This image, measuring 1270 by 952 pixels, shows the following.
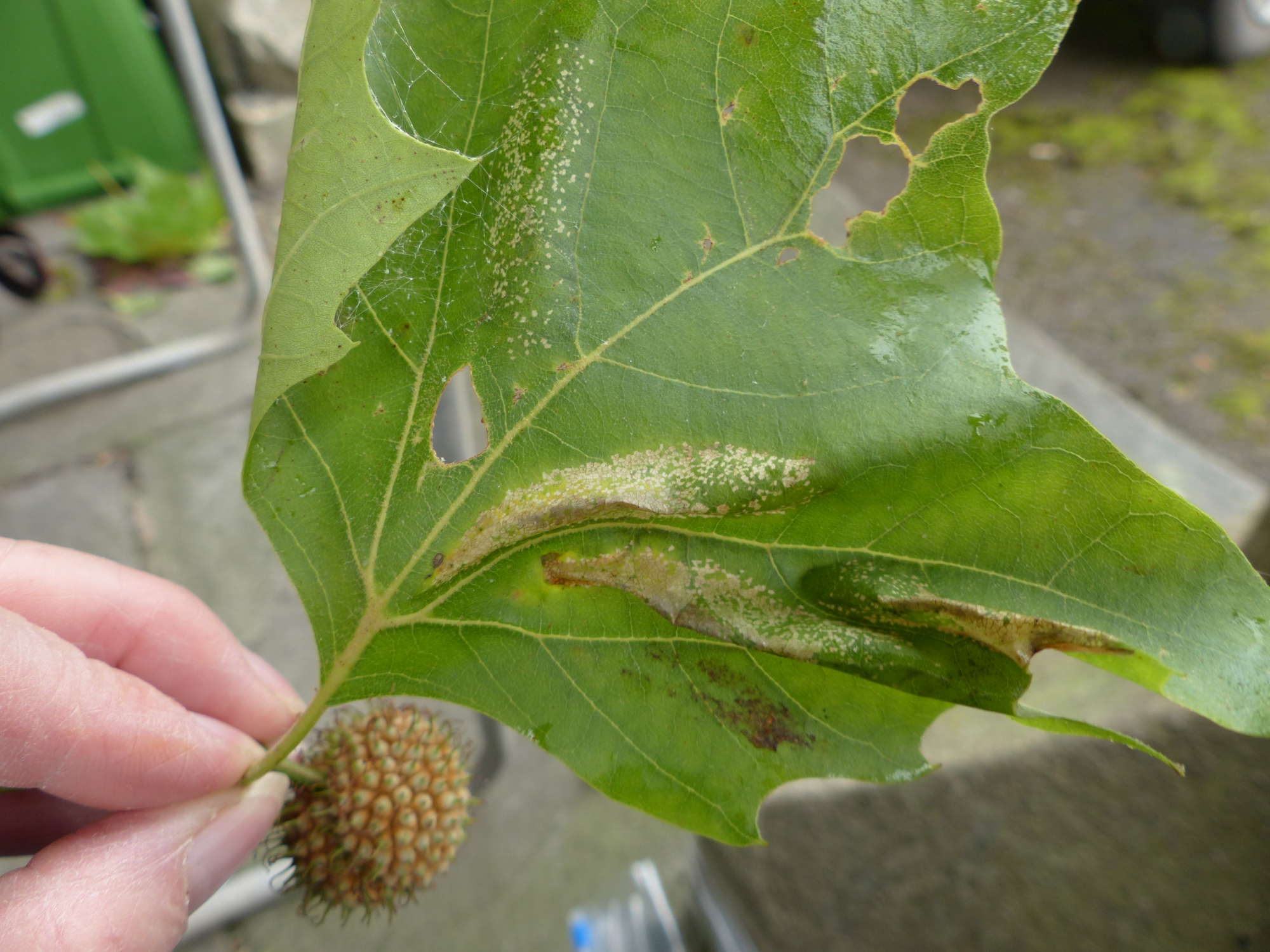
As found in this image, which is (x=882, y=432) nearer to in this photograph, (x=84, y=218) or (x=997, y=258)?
(x=997, y=258)

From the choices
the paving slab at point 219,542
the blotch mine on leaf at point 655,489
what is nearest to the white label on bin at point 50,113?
the paving slab at point 219,542

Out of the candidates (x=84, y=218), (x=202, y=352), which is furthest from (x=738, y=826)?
(x=84, y=218)

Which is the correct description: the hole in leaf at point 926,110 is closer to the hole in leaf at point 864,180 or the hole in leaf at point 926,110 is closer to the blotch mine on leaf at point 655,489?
the hole in leaf at point 864,180

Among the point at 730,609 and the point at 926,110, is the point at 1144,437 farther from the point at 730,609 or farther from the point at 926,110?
the point at 926,110

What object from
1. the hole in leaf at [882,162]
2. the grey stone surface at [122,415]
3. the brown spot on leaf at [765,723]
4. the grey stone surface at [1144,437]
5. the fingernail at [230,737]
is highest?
the brown spot on leaf at [765,723]

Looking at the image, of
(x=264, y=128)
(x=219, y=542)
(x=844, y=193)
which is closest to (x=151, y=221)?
(x=264, y=128)

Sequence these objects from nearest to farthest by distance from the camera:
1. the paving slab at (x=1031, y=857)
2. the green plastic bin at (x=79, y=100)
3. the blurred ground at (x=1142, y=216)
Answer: the paving slab at (x=1031, y=857) < the blurred ground at (x=1142, y=216) < the green plastic bin at (x=79, y=100)

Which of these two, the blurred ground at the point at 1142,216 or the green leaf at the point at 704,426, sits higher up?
the green leaf at the point at 704,426
